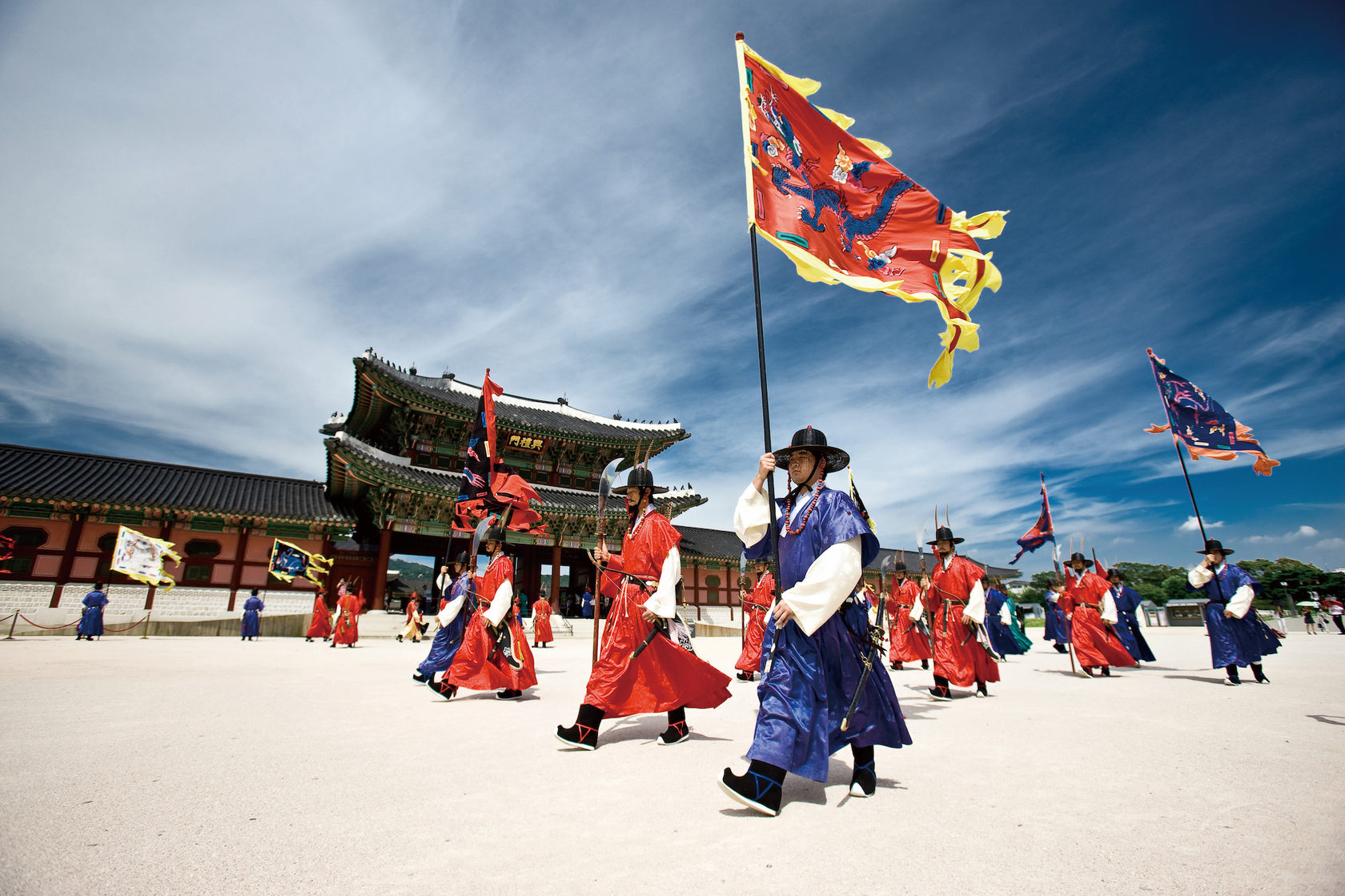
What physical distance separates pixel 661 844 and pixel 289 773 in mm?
2106

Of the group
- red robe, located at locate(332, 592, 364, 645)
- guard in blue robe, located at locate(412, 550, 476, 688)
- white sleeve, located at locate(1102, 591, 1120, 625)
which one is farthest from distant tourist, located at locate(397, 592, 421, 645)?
white sleeve, located at locate(1102, 591, 1120, 625)

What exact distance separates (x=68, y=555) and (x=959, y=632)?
21989 mm

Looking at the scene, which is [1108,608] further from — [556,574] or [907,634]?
[556,574]

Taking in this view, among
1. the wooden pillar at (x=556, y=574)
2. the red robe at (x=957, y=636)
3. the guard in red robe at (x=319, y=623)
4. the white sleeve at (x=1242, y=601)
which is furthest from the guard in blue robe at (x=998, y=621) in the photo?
the guard in red robe at (x=319, y=623)

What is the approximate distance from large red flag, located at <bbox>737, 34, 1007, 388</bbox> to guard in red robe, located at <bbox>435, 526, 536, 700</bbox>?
13.2ft

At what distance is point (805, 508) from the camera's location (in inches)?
121

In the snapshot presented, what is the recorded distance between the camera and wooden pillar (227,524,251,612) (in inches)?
691

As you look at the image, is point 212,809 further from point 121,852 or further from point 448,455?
point 448,455

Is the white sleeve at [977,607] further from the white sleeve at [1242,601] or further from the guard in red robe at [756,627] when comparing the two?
the white sleeve at [1242,601]

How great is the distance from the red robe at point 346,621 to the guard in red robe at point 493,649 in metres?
9.66

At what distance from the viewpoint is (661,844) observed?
6.91 feet

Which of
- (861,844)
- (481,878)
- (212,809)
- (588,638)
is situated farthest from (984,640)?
(588,638)

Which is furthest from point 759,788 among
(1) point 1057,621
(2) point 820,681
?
(1) point 1057,621

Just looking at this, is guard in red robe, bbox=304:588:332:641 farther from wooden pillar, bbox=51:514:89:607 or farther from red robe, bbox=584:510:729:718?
red robe, bbox=584:510:729:718
